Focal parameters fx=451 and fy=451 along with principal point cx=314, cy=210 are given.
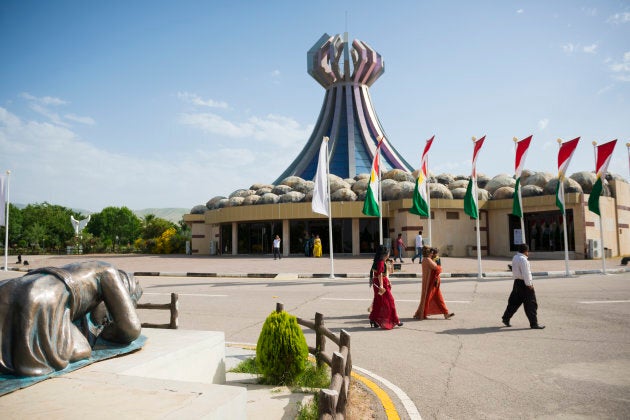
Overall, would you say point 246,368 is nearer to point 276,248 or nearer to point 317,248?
point 276,248

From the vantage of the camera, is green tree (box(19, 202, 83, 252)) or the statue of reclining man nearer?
the statue of reclining man

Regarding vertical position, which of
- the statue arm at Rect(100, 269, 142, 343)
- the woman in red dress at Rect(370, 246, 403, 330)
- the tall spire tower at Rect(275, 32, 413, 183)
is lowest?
the woman in red dress at Rect(370, 246, 403, 330)

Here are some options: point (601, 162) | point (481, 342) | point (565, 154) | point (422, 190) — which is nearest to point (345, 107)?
point (422, 190)

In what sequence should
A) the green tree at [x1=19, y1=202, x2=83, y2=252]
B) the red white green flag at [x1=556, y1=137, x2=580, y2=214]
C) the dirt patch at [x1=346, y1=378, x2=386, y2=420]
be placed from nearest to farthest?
1. the dirt patch at [x1=346, y1=378, x2=386, y2=420]
2. the red white green flag at [x1=556, y1=137, x2=580, y2=214]
3. the green tree at [x1=19, y1=202, x2=83, y2=252]

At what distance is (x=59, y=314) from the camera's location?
12.1 ft

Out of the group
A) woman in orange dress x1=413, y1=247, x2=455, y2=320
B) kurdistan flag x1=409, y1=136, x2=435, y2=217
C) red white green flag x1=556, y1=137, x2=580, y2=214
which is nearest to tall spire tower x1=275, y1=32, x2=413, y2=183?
kurdistan flag x1=409, y1=136, x2=435, y2=217

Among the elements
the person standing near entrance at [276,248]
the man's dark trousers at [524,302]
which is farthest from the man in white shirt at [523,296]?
the person standing near entrance at [276,248]

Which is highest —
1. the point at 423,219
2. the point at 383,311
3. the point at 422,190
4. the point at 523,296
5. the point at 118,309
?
the point at 422,190

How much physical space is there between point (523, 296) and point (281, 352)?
5.11 m

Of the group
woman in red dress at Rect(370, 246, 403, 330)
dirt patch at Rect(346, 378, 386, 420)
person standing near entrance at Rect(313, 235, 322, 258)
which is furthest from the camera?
person standing near entrance at Rect(313, 235, 322, 258)

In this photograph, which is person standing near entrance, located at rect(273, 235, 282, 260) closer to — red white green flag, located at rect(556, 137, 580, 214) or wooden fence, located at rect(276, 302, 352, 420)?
red white green flag, located at rect(556, 137, 580, 214)

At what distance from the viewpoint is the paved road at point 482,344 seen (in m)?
4.61

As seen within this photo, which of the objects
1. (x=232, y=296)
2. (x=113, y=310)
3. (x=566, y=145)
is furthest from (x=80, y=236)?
(x=113, y=310)

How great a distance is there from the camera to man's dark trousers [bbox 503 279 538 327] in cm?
792
